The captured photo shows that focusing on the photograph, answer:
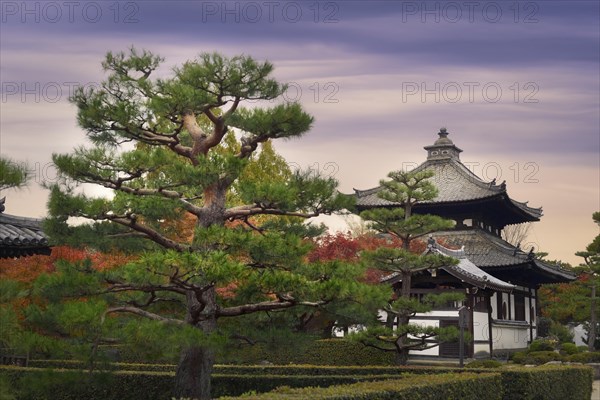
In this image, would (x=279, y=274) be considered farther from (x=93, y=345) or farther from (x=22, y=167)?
(x=22, y=167)

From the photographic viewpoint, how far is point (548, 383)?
60.7 feet

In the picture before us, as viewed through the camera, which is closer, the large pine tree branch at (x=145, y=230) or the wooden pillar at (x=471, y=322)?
the large pine tree branch at (x=145, y=230)

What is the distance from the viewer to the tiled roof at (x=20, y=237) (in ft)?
39.9

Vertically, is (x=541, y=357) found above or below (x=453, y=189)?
below

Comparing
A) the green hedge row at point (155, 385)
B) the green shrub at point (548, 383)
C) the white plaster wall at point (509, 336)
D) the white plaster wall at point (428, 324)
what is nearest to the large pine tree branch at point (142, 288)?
the green hedge row at point (155, 385)

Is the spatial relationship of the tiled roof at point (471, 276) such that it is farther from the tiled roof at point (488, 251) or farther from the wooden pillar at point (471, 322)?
the tiled roof at point (488, 251)

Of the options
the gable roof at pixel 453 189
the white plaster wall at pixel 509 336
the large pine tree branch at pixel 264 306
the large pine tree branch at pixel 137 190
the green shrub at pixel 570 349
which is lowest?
the green shrub at pixel 570 349

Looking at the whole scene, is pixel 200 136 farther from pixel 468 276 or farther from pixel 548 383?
pixel 468 276

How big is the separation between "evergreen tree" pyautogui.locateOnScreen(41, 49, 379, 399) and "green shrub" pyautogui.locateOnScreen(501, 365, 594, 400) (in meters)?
6.04

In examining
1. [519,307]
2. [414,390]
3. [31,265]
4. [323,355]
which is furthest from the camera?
[519,307]

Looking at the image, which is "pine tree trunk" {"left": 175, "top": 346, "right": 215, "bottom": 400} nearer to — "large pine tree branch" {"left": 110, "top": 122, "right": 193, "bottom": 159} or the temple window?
"large pine tree branch" {"left": 110, "top": 122, "right": 193, "bottom": 159}

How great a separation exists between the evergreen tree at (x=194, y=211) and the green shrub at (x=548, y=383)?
6045mm

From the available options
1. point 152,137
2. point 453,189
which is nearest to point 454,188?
point 453,189

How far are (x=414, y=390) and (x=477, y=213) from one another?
25.1 meters
